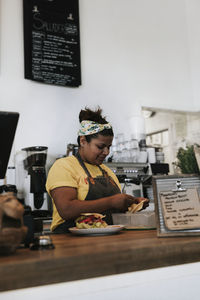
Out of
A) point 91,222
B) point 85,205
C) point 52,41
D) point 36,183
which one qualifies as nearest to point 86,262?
point 91,222

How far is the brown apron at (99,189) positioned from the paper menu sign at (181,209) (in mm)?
859

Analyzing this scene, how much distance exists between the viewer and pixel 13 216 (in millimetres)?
717

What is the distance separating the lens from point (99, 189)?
6.53ft

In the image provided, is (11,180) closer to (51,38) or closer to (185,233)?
(51,38)

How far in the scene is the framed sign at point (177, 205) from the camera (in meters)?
1.04

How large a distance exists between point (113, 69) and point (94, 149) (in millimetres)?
2102

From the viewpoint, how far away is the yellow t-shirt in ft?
5.73

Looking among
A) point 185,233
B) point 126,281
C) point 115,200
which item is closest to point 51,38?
point 115,200

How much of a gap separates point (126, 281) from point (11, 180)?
241 centimetres

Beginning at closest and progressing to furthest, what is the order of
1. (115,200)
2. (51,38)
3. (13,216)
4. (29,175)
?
(13,216)
(115,200)
(29,175)
(51,38)

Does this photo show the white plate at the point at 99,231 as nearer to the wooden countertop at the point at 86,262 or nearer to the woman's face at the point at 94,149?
the wooden countertop at the point at 86,262

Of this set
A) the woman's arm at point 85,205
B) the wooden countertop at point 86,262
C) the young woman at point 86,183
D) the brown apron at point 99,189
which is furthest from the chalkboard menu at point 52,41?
the wooden countertop at point 86,262

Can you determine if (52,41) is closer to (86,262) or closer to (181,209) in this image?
(181,209)

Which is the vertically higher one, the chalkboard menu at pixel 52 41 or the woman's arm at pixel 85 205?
the chalkboard menu at pixel 52 41
